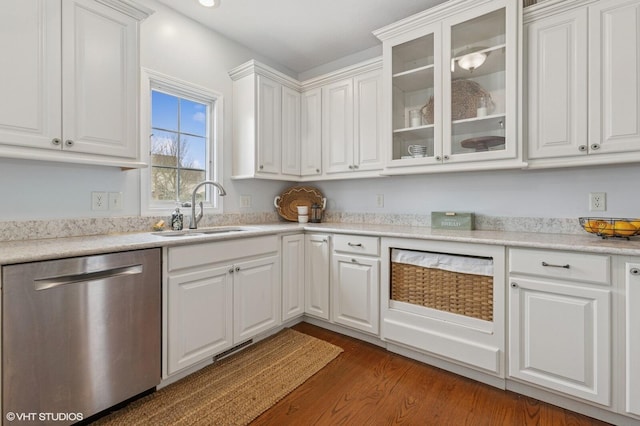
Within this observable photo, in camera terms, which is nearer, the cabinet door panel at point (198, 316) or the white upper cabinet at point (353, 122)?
the cabinet door panel at point (198, 316)

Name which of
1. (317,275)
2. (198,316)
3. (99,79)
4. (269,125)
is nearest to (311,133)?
(269,125)

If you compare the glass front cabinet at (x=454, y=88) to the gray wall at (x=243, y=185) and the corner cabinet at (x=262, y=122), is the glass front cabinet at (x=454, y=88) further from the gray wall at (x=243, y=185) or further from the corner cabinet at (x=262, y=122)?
the corner cabinet at (x=262, y=122)

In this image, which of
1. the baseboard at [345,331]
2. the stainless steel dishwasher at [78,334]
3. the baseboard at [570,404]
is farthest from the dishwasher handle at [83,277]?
the baseboard at [570,404]

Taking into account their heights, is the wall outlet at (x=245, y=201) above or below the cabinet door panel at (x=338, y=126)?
below

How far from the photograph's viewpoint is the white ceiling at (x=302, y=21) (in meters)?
2.32

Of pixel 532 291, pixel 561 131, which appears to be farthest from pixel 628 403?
pixel 561 131

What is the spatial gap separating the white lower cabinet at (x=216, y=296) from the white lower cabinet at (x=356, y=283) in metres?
0.48

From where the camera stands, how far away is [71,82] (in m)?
1.60

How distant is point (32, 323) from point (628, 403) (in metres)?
2.69

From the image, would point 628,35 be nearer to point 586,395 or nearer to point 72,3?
point 586,395

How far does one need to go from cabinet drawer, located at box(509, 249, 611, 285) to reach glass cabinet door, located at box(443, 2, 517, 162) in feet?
2.23

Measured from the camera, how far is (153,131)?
2.33 meters

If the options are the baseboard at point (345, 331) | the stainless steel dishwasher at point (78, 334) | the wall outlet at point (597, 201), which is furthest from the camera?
the baseboard at point (345, 331)

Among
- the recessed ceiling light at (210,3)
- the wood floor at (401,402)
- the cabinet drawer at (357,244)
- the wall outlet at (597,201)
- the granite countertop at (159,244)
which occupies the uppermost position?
the recessed ceiling light at (210,3)
